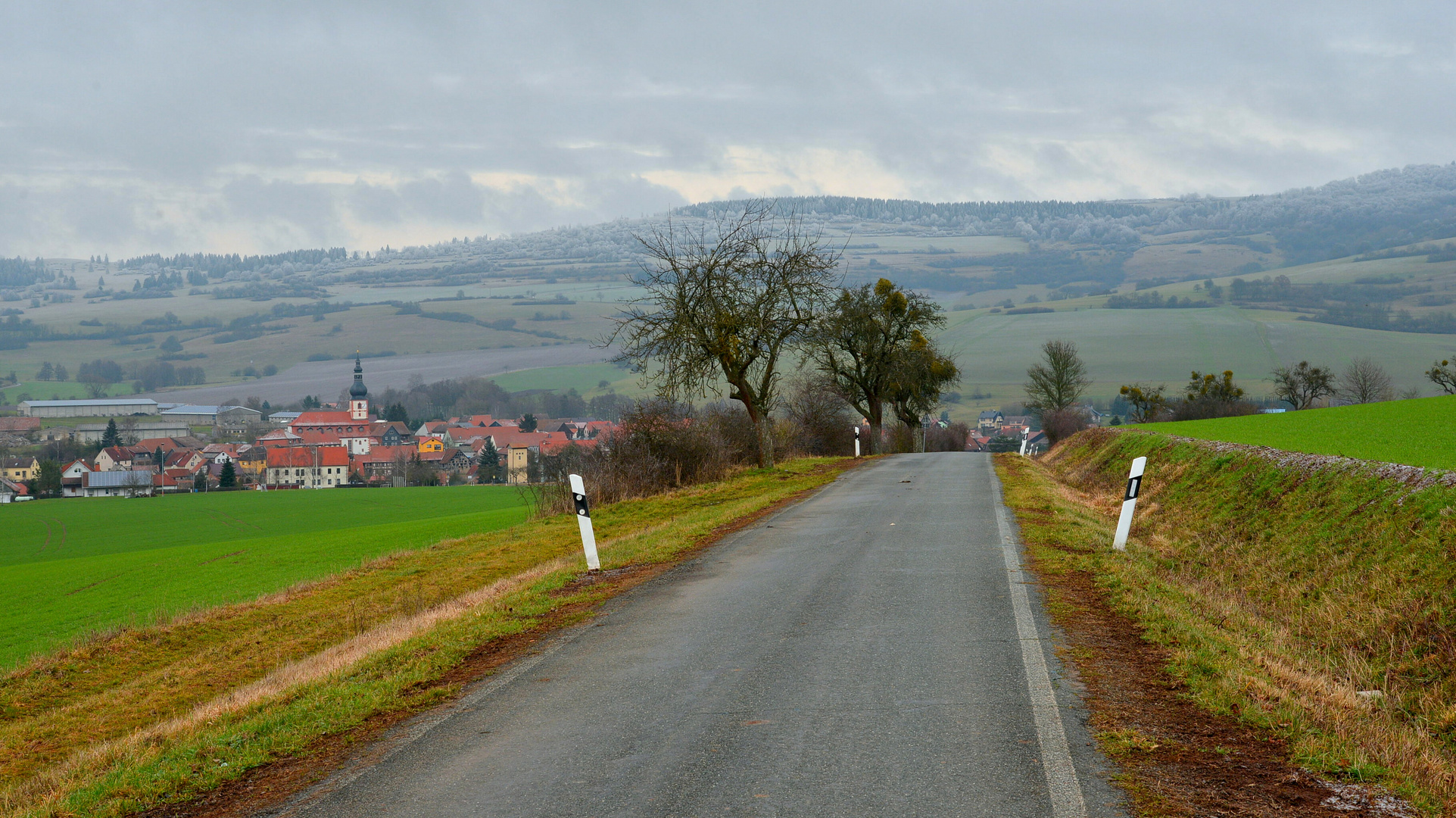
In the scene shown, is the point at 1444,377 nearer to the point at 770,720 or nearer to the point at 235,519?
the point at 770,720

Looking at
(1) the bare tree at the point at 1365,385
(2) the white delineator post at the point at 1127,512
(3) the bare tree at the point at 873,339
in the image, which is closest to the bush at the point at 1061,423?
(3) the bare tree at the point at 873,339

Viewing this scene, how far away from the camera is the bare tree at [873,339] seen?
48031 mm

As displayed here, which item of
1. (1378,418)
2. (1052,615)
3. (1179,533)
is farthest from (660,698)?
(1378,418)

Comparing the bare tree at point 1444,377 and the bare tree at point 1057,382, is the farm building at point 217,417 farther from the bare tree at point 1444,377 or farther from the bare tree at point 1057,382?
the bare tree at point 1444,377

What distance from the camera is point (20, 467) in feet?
403

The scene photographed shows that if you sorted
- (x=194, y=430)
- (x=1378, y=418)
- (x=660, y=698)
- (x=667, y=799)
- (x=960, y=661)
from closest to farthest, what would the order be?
1. (x=667, y=799)
2. (x=660, y=698)
3. (x=960, y=661)
4. (x=1378, y=418)
5. (x=194, y=430)

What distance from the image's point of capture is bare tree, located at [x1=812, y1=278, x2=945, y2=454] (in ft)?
158

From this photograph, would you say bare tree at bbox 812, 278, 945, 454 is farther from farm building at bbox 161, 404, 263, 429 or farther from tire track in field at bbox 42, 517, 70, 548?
farm building at bbox 161, 404, 263, 429

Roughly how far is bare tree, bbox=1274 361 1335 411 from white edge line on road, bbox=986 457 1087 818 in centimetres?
8849

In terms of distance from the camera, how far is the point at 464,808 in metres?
4.64

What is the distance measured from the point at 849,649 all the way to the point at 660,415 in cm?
2250

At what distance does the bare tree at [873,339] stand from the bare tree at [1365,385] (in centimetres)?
5677

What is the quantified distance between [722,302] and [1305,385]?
250 feet

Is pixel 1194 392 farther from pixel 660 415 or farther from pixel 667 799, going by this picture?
pixel 667 799
